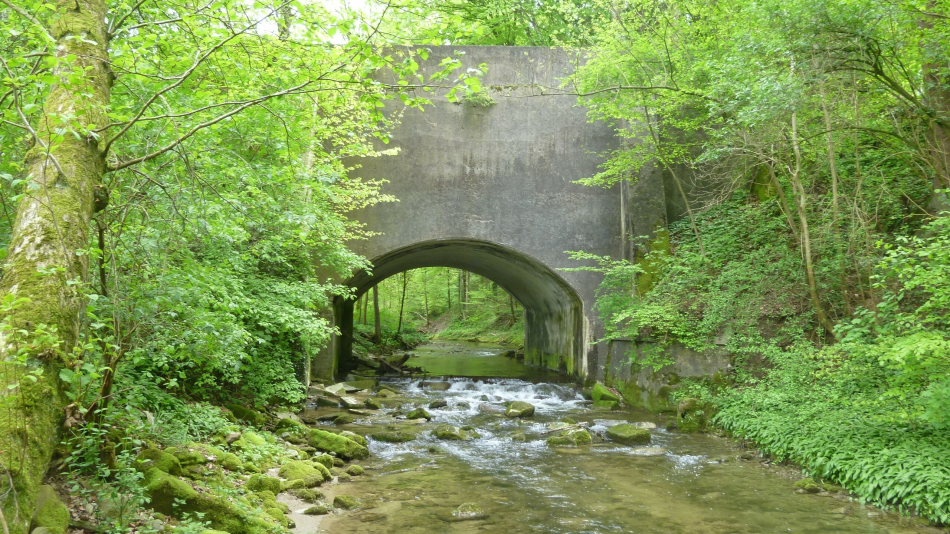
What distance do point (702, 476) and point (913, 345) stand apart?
8.30 ft

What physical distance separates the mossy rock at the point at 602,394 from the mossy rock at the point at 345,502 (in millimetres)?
6867

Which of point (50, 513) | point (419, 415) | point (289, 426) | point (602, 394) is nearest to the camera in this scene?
point (50, 513)

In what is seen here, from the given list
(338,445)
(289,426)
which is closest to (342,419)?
(289,426)

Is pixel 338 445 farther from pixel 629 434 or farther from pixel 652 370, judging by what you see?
pixel 652 370

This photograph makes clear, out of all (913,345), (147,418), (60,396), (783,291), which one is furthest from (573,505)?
(783,291)

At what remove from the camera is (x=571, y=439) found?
8273 mm

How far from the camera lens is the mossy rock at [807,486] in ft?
19.5

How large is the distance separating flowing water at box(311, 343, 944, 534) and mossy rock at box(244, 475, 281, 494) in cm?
71

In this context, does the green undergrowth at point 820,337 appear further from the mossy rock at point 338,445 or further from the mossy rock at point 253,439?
the mossy rock at point 253,439

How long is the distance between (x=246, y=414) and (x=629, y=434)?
5.04m

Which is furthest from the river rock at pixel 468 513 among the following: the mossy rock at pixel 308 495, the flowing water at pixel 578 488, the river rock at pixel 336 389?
the river rock at pixel 336 389

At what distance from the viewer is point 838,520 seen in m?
5.16

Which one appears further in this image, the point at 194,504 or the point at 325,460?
the point at 325,460

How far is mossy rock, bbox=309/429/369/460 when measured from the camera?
7184 millimetres
